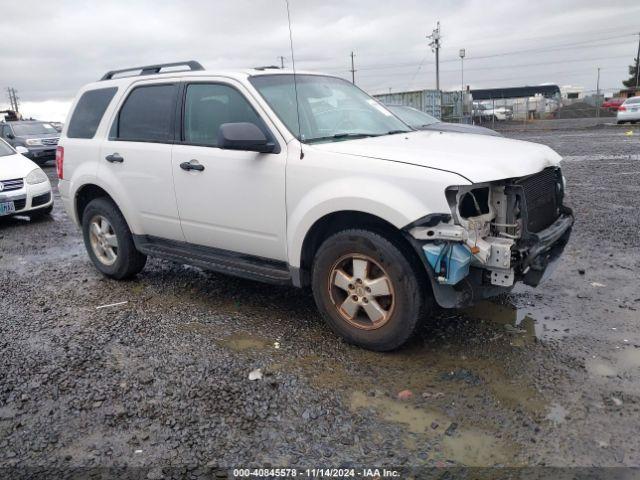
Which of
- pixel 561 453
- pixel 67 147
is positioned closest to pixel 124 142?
pixel 67 147

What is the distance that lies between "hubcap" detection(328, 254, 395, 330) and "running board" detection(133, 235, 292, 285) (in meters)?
0.46

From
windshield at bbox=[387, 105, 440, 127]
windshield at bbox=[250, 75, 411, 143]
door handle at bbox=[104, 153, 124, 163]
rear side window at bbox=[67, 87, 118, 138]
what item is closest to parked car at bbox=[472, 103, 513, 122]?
windshield at bbox=[387, 105, 440, 127]

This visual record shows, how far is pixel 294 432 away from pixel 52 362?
6.67ft

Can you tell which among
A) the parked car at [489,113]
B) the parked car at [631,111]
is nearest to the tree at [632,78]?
the parked car at [489,113]

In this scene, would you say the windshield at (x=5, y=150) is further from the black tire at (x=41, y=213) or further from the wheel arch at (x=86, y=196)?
the wheel arch at (x=86, y=196)

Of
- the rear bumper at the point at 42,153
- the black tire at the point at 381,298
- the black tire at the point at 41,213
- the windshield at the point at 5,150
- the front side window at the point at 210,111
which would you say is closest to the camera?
the black tire at the point at 381,298

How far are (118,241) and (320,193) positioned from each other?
267 cm

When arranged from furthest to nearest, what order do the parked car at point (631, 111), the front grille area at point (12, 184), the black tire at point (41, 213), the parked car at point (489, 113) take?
the parked car at point (489, 113) < the parked car at point (631, 111) < the black tire at point (41, 213) < the front grille area at point (12, 184)

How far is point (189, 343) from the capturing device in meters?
4.20

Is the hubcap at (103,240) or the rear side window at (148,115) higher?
the rear side window at (148,115)

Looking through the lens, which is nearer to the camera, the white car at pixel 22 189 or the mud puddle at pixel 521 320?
the mud puddle at pixel 521 320

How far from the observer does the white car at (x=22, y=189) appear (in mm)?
8992

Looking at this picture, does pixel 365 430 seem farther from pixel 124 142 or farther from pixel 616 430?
pixel 124 142

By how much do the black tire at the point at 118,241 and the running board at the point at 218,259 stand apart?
0.20 m
